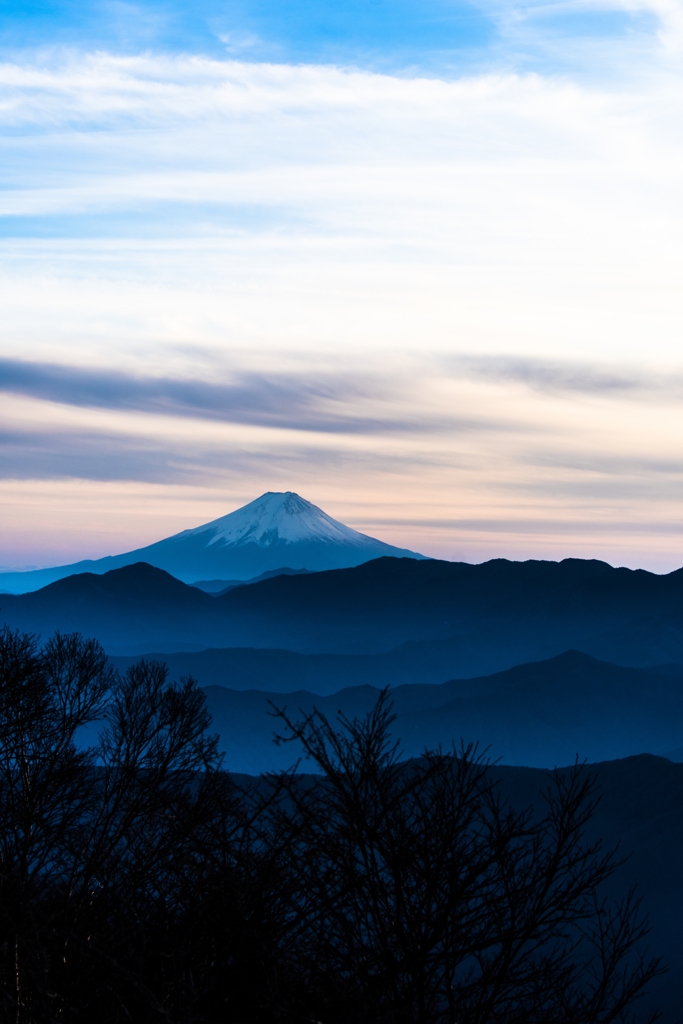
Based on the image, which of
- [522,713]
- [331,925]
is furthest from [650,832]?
[522,713]

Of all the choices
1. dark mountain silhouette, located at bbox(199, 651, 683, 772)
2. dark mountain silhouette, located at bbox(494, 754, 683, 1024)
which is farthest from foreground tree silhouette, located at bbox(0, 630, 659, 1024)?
dark mountain silhouette, located at bbox(199, 651, 683, 772)

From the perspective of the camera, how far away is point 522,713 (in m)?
181

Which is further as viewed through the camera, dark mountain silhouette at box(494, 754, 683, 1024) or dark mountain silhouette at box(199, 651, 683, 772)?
dark mountain silhouette at box(199, 651, 683, 772)

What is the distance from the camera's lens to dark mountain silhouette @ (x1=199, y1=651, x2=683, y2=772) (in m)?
166

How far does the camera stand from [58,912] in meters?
10.5

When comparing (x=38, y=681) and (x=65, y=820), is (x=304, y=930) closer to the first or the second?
(x=65, y=820)

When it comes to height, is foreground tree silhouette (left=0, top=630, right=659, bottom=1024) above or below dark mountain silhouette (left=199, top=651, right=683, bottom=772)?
above

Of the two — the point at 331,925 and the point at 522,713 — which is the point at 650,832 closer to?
the point at 331,925

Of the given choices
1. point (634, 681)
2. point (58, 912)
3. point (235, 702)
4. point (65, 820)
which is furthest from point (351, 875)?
point (634, 681)

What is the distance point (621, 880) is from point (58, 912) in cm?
5913

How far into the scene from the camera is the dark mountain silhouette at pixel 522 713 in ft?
545

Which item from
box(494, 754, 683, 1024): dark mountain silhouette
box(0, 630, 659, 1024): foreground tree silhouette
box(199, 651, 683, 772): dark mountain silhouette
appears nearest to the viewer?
box(0, 630, 659, 1024): foreground tree silhouette

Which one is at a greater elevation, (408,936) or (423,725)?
(408,936)

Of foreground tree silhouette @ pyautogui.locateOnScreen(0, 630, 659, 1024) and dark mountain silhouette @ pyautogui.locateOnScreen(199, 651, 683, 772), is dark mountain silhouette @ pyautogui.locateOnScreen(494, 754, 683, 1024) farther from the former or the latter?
dark mountain silhouette @ pyautogui.locateOnScreen(199, 651, 683, 772)
